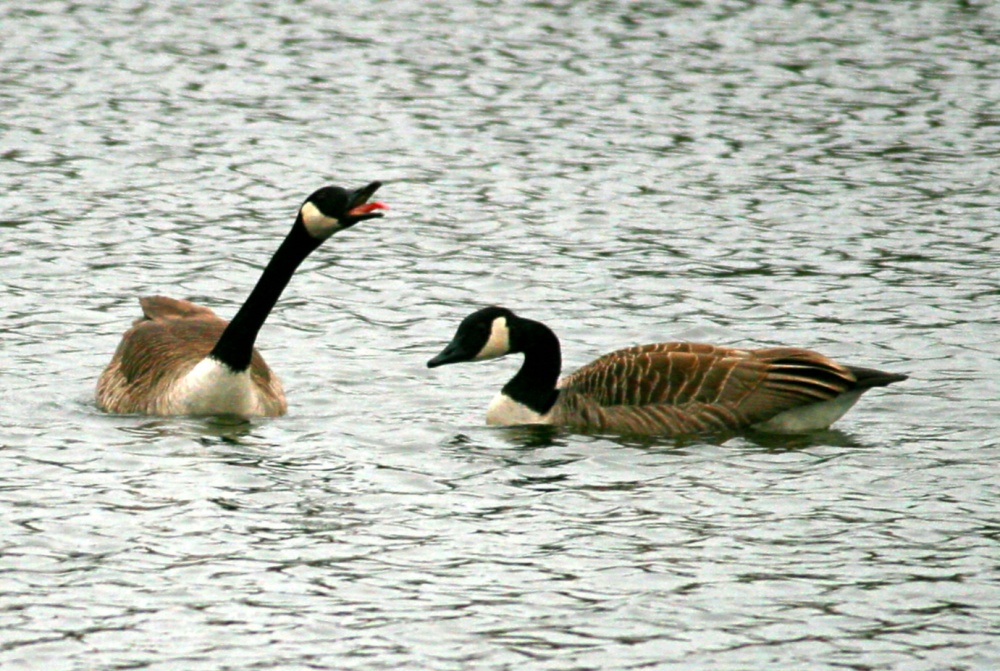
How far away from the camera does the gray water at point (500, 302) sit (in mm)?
8680

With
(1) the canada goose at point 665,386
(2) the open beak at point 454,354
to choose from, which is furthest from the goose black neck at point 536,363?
(2) the open beak at point 454,354

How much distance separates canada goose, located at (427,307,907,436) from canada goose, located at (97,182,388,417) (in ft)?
3.77

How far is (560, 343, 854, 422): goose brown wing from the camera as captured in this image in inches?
466

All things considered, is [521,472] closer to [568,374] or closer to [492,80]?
[568,374]

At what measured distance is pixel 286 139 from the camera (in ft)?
71.4

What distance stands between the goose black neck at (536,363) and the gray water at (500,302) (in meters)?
0.35

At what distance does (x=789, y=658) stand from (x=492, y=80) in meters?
17.5

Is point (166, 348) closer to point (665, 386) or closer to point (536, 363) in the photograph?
point (536, 363)

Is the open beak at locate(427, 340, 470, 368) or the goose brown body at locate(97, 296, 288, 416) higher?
the open beak at locate(427, 340, 470, 368)

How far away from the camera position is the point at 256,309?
1216 centimetres

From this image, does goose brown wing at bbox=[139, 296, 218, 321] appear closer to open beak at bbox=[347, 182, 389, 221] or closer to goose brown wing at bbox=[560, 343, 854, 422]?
open beak at bbox=[347, 182, 389, 221]

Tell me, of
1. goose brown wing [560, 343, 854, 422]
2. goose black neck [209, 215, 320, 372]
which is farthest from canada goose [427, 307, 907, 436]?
goose black neck [209, 215, 320, 372]

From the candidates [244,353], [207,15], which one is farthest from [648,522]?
[207,15]

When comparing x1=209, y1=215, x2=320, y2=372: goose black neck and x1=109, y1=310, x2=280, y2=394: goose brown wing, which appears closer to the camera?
x1=209, y1=215, x2=320, y2=372: goose black neck
